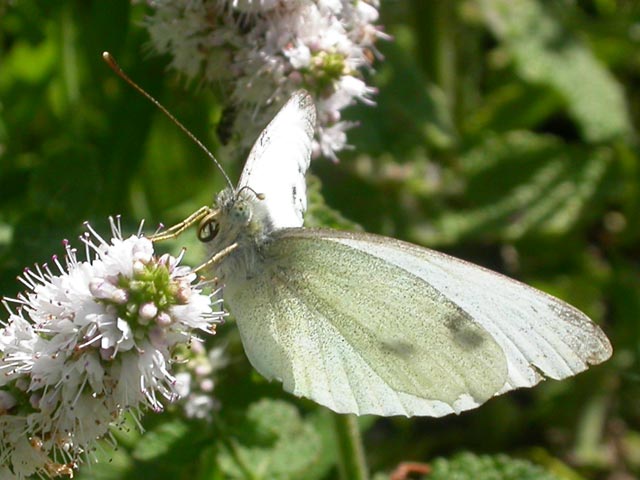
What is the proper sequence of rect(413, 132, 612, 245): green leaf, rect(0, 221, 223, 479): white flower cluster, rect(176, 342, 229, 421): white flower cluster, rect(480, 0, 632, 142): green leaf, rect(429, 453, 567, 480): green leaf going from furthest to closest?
rect(413, 132, 612, 245): green leaf
rect(480, 0, 632, 142): green leaf
rect(429, 453, 567, 480): green leaf
rect(176, 342, 229, 421): white flower cluster
rect(0, 221, 223, 479): white flower cluster

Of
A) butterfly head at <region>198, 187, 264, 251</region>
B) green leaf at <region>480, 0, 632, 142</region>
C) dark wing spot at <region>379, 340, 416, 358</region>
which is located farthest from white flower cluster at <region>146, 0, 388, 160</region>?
green leaf at <region>480, 0, 632, 142</region>

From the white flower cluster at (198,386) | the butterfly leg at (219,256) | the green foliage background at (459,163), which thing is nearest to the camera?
the butterfly leg at (219,256)

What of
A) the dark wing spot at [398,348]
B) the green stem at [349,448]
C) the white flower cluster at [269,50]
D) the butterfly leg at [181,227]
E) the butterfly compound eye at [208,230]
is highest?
the white flower cluster at [269,50]

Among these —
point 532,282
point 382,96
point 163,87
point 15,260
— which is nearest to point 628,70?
point 532,282

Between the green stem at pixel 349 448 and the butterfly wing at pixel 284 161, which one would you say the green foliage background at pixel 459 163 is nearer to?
the green stem at pixel 349 448

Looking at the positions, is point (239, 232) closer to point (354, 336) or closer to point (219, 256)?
point (219, 256)

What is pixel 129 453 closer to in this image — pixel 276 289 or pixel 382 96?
pixel 276 289

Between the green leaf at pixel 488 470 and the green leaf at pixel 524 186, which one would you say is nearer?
the green leaf at pixel 488 470

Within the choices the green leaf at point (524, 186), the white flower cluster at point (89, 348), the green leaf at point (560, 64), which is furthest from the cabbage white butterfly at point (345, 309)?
the green leaf at point (560, 64)

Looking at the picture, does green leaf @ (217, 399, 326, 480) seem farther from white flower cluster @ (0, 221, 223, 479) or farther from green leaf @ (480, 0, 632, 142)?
green leaf @ (480, 0, 632, 142)
